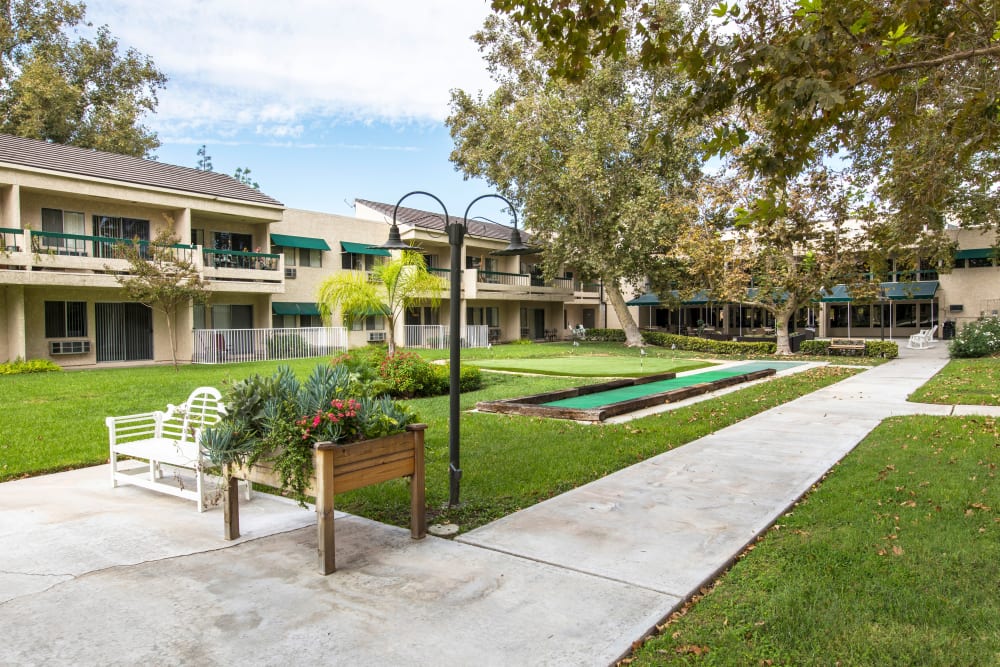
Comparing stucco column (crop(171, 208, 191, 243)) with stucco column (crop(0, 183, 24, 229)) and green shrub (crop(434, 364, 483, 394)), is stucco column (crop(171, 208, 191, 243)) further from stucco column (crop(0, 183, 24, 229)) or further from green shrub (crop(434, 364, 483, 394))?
green shrub (crop(434, 364, 483, 394))

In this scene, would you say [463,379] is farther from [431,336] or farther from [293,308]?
[431,336]

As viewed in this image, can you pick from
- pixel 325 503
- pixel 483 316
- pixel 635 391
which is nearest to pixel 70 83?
pixel 483 316

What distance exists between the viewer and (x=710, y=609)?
151 inches

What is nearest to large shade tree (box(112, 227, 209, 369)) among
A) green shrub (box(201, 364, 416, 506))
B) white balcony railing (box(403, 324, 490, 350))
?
white balcony railing (box(403, 324, 490, 350))

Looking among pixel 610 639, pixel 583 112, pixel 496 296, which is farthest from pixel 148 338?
pixel 610 639

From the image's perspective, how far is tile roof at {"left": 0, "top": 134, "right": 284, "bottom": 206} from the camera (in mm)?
20125

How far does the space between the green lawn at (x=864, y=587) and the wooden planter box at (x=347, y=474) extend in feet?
7.25

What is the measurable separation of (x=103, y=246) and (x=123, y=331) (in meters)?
3.33

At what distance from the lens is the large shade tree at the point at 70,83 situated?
94.0 feet

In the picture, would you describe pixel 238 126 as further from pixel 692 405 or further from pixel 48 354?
pixel 692 405

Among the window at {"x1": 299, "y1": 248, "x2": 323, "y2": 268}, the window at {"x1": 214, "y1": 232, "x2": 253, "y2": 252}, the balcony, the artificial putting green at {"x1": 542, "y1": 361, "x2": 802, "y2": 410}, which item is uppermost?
the window at {"x1": 214, "y1": 232, "x2": 253, "y2": 252}

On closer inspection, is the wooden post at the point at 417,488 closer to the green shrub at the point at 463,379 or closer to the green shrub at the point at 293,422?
the green shrub at the point at 293,422

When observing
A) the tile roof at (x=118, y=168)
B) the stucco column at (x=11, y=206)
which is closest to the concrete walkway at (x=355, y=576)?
the stucco column at (x=11, y=206)

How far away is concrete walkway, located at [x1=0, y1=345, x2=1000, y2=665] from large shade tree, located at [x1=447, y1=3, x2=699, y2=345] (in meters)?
23.5
